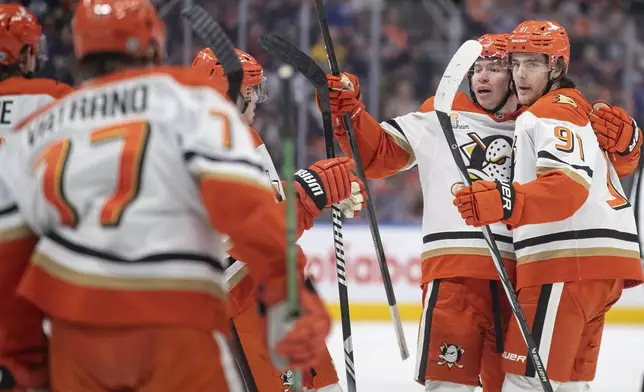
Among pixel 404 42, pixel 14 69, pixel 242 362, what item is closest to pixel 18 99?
pixel 14 69

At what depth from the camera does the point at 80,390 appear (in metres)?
1.70

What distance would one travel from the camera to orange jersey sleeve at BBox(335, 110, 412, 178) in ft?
10.7

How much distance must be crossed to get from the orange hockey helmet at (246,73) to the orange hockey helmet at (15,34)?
0.51m

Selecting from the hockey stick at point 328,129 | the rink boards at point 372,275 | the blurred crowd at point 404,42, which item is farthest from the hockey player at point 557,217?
the blurred crowd at point 404,42

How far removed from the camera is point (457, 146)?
2.98 m

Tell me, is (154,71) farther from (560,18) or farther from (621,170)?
(560,18)

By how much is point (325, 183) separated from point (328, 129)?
456 mm

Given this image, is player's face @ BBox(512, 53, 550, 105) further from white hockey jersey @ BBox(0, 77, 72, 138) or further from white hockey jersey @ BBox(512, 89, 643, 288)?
white hockey jersey @ BBox(0, 77, 72, 138)

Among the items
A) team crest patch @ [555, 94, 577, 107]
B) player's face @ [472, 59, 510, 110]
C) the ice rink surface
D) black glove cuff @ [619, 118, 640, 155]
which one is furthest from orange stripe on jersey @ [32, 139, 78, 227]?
the ice rink surface

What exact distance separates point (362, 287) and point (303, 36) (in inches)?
68.6

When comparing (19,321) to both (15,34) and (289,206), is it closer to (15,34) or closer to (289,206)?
(289,206)

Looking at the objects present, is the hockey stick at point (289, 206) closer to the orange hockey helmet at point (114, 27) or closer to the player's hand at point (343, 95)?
the orange hockey helmet at point (114, 27)

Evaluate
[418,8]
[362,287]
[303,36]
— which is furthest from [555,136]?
[418,8]

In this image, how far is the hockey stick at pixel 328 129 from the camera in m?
2.90
